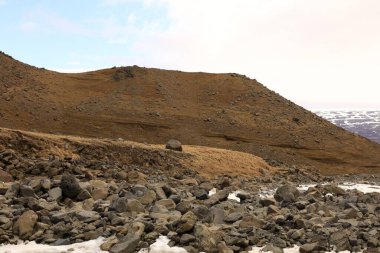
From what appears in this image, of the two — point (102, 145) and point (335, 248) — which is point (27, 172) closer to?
point (102, 145)

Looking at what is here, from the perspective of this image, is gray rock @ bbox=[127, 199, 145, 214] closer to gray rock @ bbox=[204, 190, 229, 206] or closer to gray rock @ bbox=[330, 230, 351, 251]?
gray rock @ bbox=[204, 190, 229, 206]

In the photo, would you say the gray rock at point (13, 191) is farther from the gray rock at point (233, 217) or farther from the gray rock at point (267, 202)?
the gray rock at point (267, 202)

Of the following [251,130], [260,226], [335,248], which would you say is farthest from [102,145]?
[251,130]

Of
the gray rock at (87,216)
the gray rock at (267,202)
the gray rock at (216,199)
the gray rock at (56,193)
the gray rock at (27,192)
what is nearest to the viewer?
the gray rock at (87,216)

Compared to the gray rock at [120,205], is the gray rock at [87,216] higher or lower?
lower

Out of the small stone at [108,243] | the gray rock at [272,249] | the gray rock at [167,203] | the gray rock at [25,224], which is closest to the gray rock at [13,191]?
the gray rock at [25,224]

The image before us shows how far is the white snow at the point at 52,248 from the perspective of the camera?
11383 mm

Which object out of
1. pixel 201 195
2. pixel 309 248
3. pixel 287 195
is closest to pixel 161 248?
pixel 309 248

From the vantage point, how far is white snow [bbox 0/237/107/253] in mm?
11383

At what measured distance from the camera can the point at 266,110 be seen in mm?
47938

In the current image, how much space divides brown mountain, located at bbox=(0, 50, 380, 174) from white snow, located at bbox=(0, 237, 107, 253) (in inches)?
954

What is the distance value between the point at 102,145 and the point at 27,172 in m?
6.99

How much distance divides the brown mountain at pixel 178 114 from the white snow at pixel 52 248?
24.2 meters

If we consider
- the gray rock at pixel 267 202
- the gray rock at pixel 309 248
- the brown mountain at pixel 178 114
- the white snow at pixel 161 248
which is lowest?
the white snow at pixel 161 248
